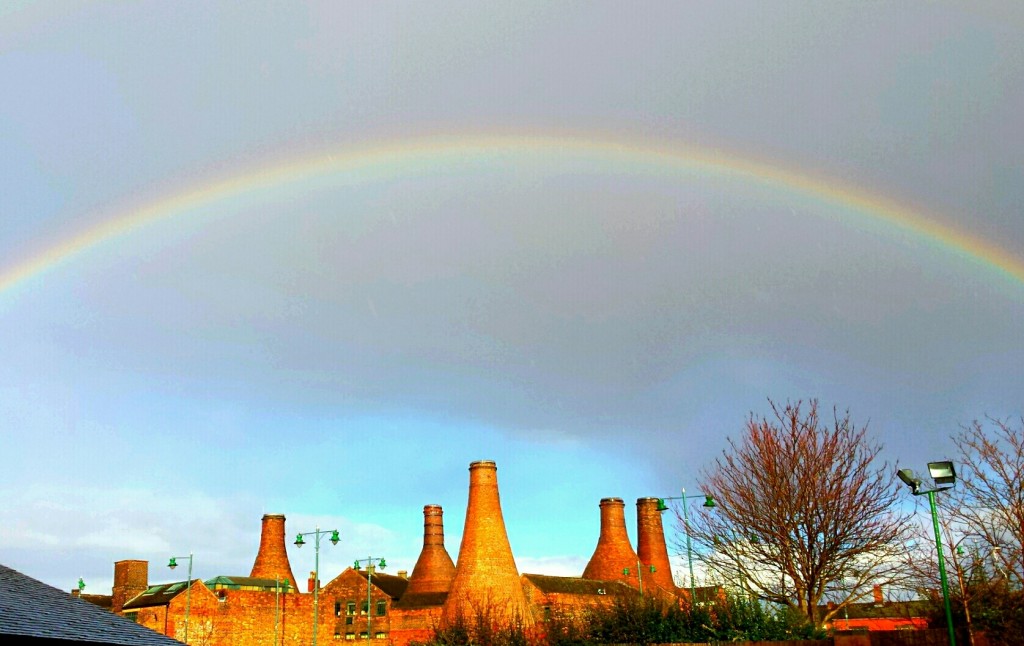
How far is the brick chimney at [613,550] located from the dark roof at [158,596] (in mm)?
29942

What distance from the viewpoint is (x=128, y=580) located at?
68.9 meters

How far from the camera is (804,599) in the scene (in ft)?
76.8

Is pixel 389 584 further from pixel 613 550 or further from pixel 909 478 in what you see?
pixel 909 478

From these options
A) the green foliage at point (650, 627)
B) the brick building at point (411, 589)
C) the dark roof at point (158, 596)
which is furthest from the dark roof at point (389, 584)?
the green foliage at point (650, 627)

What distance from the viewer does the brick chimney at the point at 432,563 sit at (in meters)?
68.3

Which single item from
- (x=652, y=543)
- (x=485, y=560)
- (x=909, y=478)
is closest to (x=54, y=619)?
(x=909, y=478)

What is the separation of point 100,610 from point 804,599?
18.1 m

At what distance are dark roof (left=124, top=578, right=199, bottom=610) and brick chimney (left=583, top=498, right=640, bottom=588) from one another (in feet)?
98.2

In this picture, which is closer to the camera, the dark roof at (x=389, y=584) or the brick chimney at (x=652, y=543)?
the dark roof at (x=389, y=584)

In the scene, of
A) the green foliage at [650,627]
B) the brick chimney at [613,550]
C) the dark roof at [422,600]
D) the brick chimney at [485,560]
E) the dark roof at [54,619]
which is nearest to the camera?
the dark roof at [54,619]

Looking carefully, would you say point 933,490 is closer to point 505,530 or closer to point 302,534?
point 302,534

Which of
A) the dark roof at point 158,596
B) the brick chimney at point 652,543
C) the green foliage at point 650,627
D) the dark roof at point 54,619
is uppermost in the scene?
the brick chimney at point 652,543

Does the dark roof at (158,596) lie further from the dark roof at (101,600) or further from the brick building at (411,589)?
the dark roof at (101,600)

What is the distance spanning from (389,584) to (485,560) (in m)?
24.9
